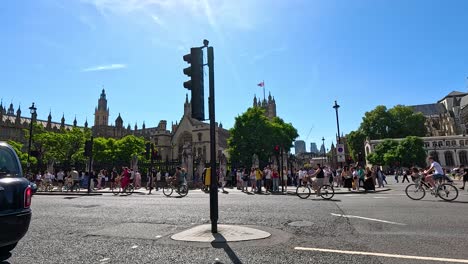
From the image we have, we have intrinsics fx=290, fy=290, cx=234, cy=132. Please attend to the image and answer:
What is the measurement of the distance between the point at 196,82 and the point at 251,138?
143 ft

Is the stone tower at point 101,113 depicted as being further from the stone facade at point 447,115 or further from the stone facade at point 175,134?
the stone facade at point 447,115

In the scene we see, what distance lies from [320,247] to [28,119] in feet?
363

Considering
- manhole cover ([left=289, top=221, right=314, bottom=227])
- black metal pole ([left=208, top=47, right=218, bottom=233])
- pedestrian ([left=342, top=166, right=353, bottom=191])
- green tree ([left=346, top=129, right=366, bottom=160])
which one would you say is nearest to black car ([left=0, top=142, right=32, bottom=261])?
black metal pole ([left=208, top=47, right=218, bottom=233])

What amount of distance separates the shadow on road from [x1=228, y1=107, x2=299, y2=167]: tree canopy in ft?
140

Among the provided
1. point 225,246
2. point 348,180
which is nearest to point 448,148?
point 348,180

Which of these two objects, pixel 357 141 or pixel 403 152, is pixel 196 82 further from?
pixel 357 141

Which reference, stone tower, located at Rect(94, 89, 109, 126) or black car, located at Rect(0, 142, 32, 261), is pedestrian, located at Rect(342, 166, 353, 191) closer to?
black car, located at Rect(0, 142, 32, 261)

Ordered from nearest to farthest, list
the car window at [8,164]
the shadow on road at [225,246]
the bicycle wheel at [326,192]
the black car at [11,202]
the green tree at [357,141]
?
the black car at [11,202], the car window at [8,164], the shadow on road at [225,246], the bicycle wheel at [326,192], the green tree at [357,141]

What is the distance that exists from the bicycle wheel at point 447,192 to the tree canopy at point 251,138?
36.7m

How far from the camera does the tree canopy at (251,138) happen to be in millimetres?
49344

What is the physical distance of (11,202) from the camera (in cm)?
369

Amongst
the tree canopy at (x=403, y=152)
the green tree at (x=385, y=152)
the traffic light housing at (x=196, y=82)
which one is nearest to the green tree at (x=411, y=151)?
the tree canopy at (x=403, y=152)

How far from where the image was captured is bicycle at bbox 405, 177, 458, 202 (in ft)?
38.1

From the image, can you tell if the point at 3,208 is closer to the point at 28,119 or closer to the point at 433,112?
the point at 28,119
